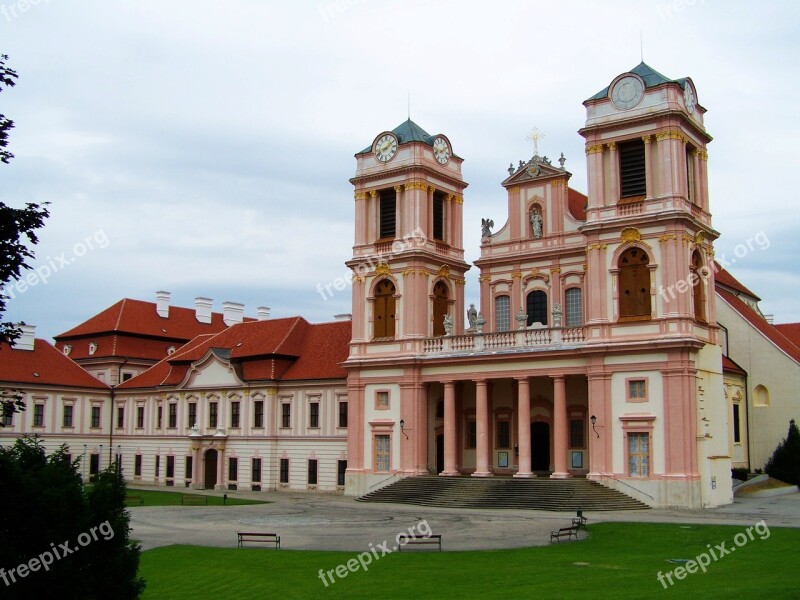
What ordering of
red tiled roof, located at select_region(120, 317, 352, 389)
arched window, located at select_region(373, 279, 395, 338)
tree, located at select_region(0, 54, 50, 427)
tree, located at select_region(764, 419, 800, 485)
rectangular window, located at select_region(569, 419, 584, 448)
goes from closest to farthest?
tree, located at select_region(0, 54, 50, 427) < rectangular window, located at select_region(569, 419, 584, 448) < arched window, located at select_region(373, 279, 395, 338) < tree, located at select_region(764, 419, 800, 485) < red tiled roof, located at select_region(120, 317, 352, 389)

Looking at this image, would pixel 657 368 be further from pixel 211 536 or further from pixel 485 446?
pixel 211 536

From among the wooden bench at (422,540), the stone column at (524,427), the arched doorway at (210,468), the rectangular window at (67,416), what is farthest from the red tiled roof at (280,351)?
the wooden bench at (422,540)

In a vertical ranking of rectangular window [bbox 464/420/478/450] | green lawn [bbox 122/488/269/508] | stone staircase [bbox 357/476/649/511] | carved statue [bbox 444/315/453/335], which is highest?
carved statue [bbox 444/315/453/335]

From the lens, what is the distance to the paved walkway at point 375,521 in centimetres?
2716

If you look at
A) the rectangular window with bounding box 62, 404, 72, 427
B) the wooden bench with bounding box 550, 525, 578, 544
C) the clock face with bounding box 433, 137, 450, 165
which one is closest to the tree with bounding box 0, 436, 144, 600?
the wooden bench with bounding box 550, 525, 578, 544

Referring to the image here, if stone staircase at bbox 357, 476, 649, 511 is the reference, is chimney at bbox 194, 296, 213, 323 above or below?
above

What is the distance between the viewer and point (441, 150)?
48688 millimetres

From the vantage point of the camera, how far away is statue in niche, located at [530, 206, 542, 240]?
45.8 m

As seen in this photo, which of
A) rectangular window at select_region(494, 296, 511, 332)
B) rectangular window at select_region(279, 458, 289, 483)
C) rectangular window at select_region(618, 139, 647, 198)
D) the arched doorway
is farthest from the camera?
the arched doorway

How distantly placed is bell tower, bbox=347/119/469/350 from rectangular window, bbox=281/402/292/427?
7.30m

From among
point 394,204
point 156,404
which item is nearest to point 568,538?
point 394,204

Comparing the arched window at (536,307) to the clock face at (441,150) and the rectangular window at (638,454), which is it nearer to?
the clock face at (441,150)

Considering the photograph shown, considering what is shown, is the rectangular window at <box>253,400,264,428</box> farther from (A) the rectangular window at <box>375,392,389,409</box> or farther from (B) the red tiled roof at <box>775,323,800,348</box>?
(B) the red tiled roof at <box>775,323,800,348</box>

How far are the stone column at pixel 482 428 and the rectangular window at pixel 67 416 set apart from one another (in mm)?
30044
